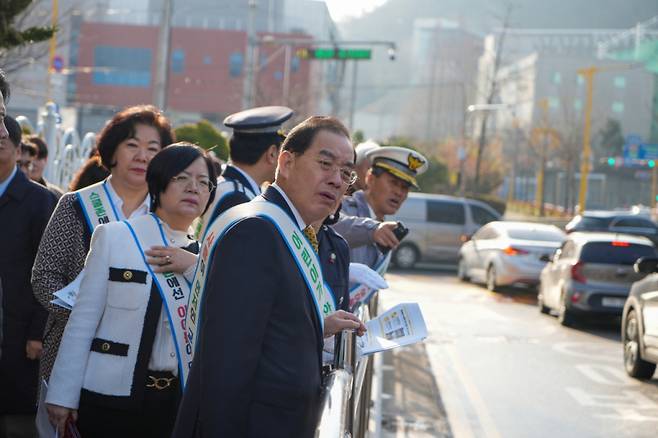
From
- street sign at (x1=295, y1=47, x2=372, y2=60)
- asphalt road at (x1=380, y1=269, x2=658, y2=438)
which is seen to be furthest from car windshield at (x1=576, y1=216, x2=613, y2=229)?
asphalt road at (x1=380, y1=269, x2=658, y2=438)

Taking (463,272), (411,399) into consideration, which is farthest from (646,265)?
(463,272)

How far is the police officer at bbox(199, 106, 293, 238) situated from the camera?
5.50 meters

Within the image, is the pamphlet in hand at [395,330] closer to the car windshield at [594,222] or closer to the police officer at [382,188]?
the police officer at [382,188]

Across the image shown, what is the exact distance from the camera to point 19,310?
527cm

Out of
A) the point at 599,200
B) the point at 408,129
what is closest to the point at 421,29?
the point at 408,129

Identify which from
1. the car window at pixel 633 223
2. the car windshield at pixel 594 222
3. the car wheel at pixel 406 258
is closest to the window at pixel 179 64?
the car window at pixel 633 223

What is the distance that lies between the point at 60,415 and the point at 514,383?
8.00 metres

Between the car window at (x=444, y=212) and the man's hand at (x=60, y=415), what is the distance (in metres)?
26.7

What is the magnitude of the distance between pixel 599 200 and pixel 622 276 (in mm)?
85947

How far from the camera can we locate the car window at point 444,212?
3070 centimetres

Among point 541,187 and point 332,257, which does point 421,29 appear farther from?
point 332,257

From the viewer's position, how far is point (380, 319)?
4.40 metres

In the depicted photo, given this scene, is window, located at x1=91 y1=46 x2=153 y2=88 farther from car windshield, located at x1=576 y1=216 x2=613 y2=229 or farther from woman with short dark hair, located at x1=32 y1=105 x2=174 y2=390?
woman with short dark hair, located at x1=32 y1=105 x2=174 y2=390

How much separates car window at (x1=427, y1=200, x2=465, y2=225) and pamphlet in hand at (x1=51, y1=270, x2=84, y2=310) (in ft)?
86.8
